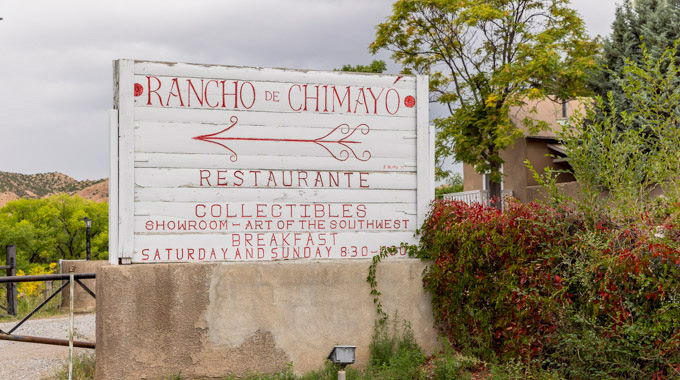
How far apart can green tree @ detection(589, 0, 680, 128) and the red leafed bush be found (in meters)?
16.2

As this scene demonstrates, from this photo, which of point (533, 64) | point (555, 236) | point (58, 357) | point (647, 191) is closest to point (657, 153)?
point (647, 191)

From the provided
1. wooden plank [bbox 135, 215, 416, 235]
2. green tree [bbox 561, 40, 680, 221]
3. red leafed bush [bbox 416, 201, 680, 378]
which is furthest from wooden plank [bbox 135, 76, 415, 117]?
green tree [bbox 561, 40, 680, 221]

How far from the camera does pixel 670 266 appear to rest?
4977mm

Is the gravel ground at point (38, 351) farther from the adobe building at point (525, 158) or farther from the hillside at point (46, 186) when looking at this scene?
the hillside at point (46, 186)

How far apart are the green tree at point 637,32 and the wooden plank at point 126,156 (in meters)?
17.5

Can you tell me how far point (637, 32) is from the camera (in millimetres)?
21531

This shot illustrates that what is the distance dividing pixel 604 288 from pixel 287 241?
10.6ft

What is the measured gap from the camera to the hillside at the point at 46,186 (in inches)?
2128

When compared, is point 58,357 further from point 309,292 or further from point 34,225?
point 34,225

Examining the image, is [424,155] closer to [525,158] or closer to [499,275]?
[499,275]

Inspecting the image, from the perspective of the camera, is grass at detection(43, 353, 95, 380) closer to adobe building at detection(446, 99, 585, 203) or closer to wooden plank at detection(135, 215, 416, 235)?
wooden plank at detection(135, 215, 416, 235)

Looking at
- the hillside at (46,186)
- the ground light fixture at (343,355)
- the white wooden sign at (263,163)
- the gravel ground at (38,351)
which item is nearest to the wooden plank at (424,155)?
the white wooden sign at (263,163)

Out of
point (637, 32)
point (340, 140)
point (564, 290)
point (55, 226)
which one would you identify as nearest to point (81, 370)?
point (340, 140)

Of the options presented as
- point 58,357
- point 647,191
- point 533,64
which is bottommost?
point 58,357
